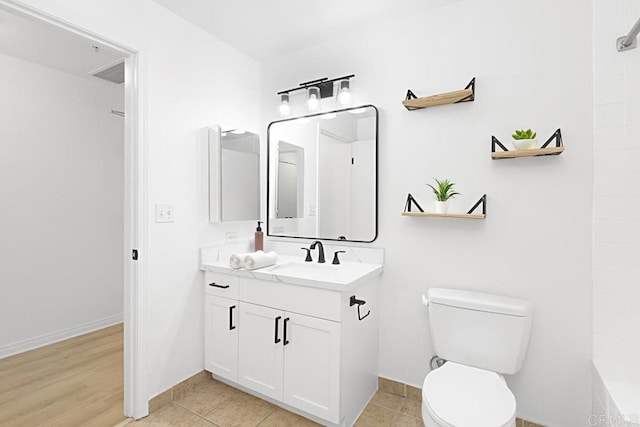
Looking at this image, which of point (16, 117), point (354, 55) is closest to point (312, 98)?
point (354, 55)

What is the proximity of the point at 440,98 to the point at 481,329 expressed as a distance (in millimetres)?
1243

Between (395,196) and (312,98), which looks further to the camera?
(312,98)

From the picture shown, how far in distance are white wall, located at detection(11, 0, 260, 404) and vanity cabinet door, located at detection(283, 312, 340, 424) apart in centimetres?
73

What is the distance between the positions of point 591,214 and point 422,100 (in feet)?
3.34

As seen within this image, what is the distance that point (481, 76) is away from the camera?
71.9 inches

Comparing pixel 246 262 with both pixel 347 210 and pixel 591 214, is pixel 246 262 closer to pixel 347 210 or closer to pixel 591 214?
A: pixel 347 210

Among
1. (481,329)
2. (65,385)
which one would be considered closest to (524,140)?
(481,329)

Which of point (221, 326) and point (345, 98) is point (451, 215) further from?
point (221, 326)

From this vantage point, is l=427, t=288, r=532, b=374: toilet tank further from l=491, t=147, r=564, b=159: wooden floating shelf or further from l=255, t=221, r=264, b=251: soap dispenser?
l=255, t=221, r=264, b=251: soap dispenser

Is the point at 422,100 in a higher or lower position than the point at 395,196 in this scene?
higher

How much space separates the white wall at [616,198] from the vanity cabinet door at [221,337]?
1892 millimetres

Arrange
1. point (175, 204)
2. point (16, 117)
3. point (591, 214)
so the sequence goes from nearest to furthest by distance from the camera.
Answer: point (591, 214) → point (175, 204) → point (16, 117)

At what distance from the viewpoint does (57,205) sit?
2895mm

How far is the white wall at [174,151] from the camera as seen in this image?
1830 mm
